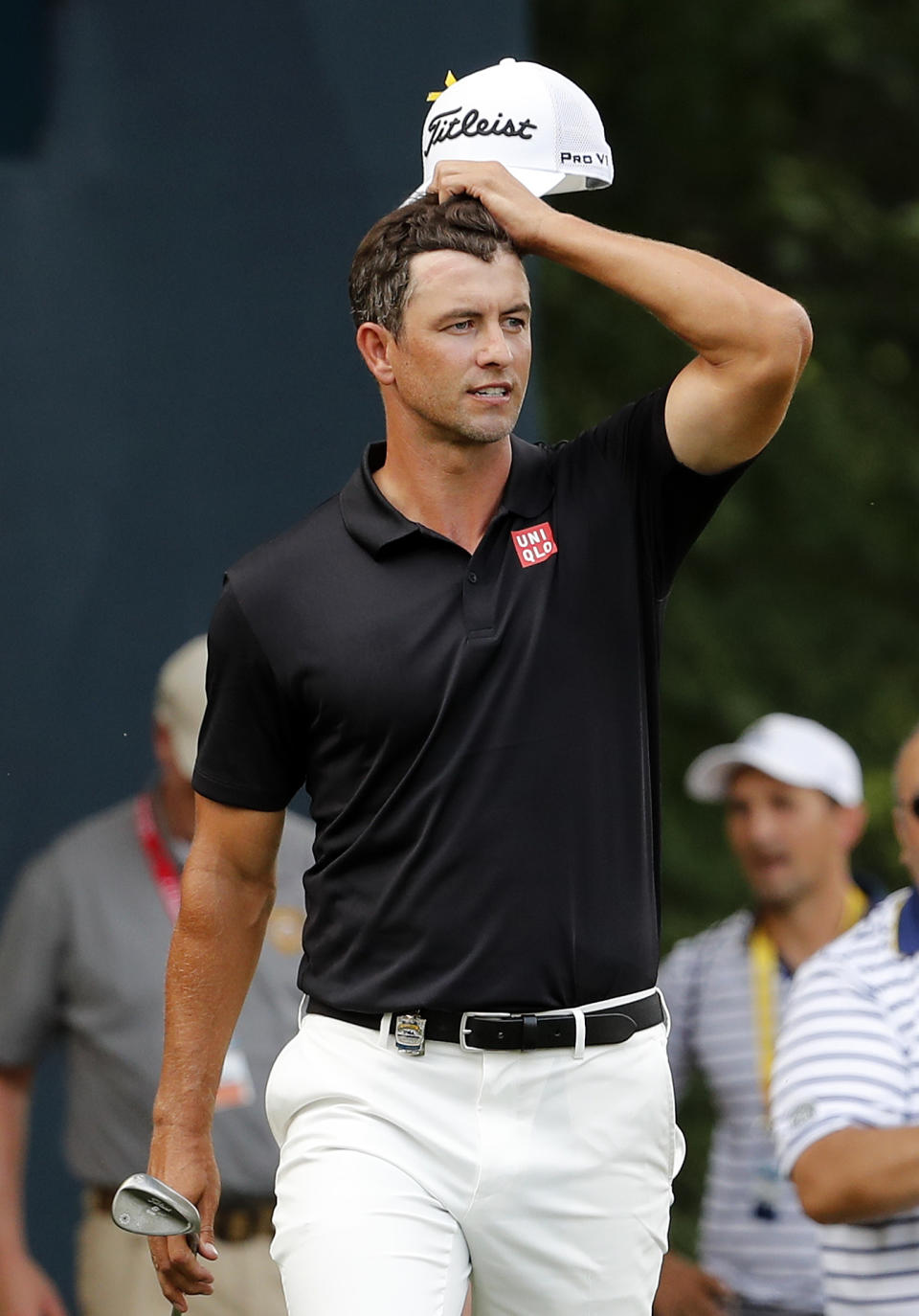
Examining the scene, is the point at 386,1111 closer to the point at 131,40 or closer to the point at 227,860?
the point at 227,860

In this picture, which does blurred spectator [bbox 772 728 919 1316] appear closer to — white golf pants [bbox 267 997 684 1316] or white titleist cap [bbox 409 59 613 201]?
white golf pants [bbox 267 997 684 1316]

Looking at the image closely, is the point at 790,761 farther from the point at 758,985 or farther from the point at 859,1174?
the point at 859,1174

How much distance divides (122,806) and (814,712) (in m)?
5.14

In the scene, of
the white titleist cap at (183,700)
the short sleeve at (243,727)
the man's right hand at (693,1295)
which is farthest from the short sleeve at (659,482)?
the man's right hand at (693,1295)

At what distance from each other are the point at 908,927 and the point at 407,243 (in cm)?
154

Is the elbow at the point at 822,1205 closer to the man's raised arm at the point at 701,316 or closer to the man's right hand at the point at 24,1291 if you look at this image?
the man's raised arm at the point at 701,316

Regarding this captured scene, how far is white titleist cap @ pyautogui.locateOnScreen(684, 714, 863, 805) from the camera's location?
6.18 m

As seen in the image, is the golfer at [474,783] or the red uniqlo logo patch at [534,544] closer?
the golfer at [474,783]

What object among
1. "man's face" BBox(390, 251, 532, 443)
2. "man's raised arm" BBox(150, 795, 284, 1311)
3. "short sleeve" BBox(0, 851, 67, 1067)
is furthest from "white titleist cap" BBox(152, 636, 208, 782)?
"man's face" BBox(390, 251, 532, 443)

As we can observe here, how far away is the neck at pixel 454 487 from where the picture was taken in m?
3.37

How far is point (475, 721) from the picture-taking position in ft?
10.5

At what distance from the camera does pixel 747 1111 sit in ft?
18.9

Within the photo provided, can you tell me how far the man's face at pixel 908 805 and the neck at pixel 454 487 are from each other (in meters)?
1.26

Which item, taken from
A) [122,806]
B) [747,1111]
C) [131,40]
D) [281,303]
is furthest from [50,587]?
[747,1111]
